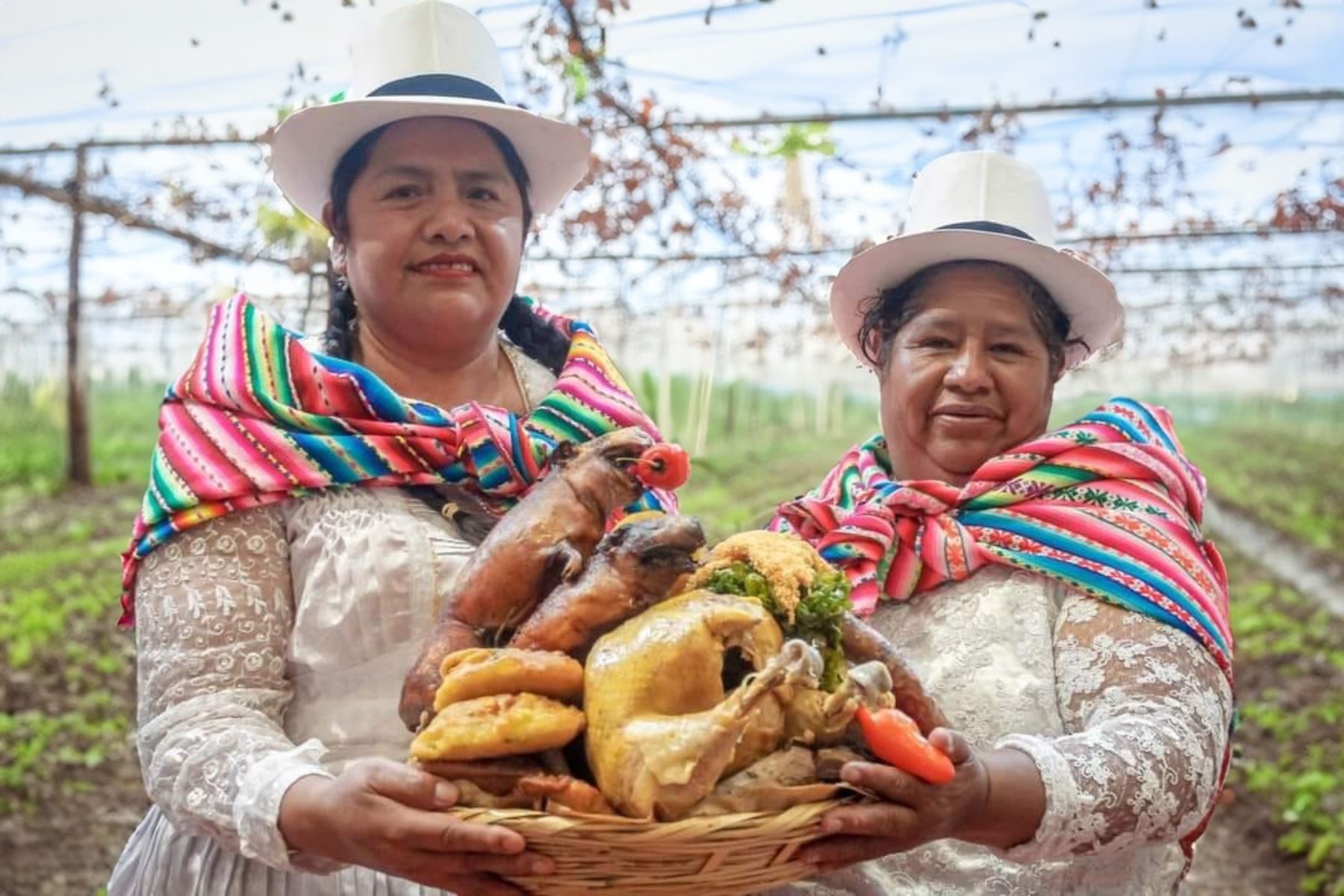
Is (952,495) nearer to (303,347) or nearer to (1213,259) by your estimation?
(303,347)

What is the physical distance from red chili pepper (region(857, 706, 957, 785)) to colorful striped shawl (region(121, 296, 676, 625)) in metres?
0.98

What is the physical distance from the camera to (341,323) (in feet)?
9.27

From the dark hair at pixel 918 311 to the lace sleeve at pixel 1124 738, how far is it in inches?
27.1

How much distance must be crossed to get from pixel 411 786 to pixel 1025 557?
150cm

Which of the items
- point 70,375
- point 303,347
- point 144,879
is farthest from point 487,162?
point 70,375

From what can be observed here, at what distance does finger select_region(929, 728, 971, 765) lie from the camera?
1834mm

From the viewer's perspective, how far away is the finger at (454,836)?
162 cm

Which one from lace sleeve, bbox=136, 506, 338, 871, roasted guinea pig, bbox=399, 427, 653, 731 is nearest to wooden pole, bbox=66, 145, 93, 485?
lace sleeve, bbox=136, 506, 338, 871

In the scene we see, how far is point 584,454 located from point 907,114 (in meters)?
4.09

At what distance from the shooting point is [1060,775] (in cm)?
210

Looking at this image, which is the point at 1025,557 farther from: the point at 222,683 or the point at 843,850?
the point at 222,683

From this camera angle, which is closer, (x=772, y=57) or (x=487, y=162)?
(x=487, y=162)

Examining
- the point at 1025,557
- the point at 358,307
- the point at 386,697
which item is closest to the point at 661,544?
the point at 386,697

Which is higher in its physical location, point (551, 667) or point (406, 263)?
point (406, 263)
